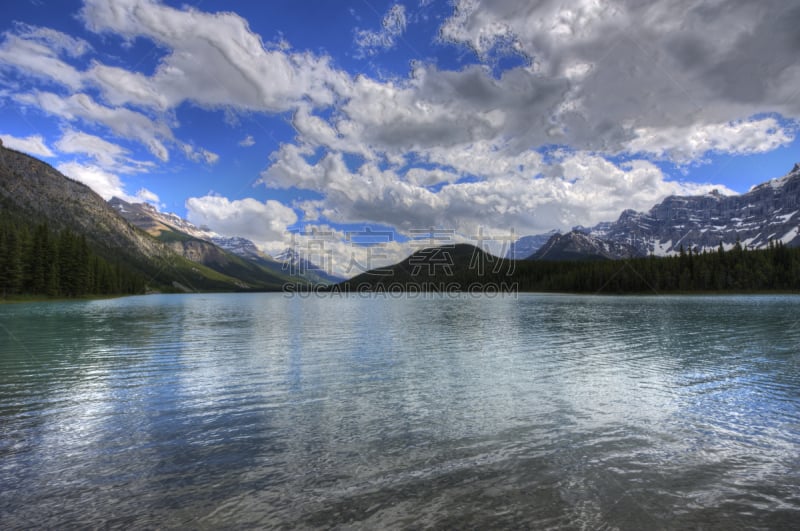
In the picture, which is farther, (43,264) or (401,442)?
(43,264)

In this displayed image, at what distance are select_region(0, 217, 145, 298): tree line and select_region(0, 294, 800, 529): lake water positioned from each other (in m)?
119

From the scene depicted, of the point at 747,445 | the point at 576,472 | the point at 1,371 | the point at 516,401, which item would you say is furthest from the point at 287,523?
the point at 1,371

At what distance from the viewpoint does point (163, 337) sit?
50312 mm

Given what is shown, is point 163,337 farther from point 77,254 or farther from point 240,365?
point 77,254

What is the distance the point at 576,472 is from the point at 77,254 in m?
185

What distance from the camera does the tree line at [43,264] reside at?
120 m

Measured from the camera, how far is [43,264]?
13225cm

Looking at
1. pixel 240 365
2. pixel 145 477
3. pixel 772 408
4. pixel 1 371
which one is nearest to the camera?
pixel 145 477

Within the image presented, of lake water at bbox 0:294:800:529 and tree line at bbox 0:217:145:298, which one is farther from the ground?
tree line at bbox 0:217:145:298

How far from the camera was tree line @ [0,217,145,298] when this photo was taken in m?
120

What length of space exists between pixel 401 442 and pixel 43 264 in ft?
539

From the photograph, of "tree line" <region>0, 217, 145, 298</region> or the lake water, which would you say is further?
"tree line" <region>0, 217, 145, 298</region>

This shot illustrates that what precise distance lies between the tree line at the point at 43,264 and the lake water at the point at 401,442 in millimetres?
118746

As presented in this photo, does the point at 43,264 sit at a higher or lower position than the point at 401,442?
higher
